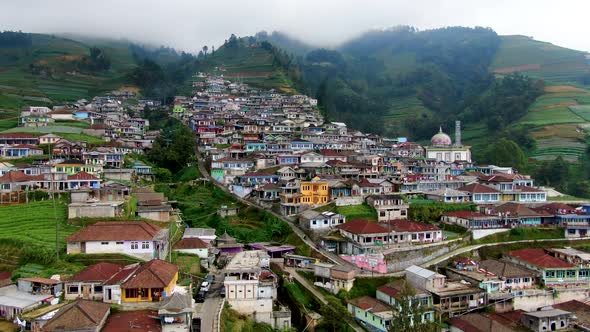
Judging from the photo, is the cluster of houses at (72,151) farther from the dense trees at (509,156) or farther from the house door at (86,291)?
the dense trees at (509,156)

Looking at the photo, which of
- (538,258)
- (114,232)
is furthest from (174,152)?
(538,258)

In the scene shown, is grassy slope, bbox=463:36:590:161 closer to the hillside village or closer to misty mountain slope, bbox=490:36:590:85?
misty mountain slope, bbox=490:36:590:85

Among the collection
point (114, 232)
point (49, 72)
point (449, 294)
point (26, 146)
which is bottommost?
point (449, 294)

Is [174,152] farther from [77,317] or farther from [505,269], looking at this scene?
[505,269]

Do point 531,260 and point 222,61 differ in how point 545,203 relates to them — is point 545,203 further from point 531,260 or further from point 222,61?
point 222,61

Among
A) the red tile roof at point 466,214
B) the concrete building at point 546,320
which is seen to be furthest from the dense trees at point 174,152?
the concrete building at point 546,320

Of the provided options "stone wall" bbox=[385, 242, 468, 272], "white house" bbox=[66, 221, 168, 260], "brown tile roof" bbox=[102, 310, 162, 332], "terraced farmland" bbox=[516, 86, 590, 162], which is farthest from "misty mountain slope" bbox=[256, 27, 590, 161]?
"brown tile roof" bbox=[102, 310, 162, 332]

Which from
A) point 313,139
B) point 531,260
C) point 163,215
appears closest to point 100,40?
point 313,139
